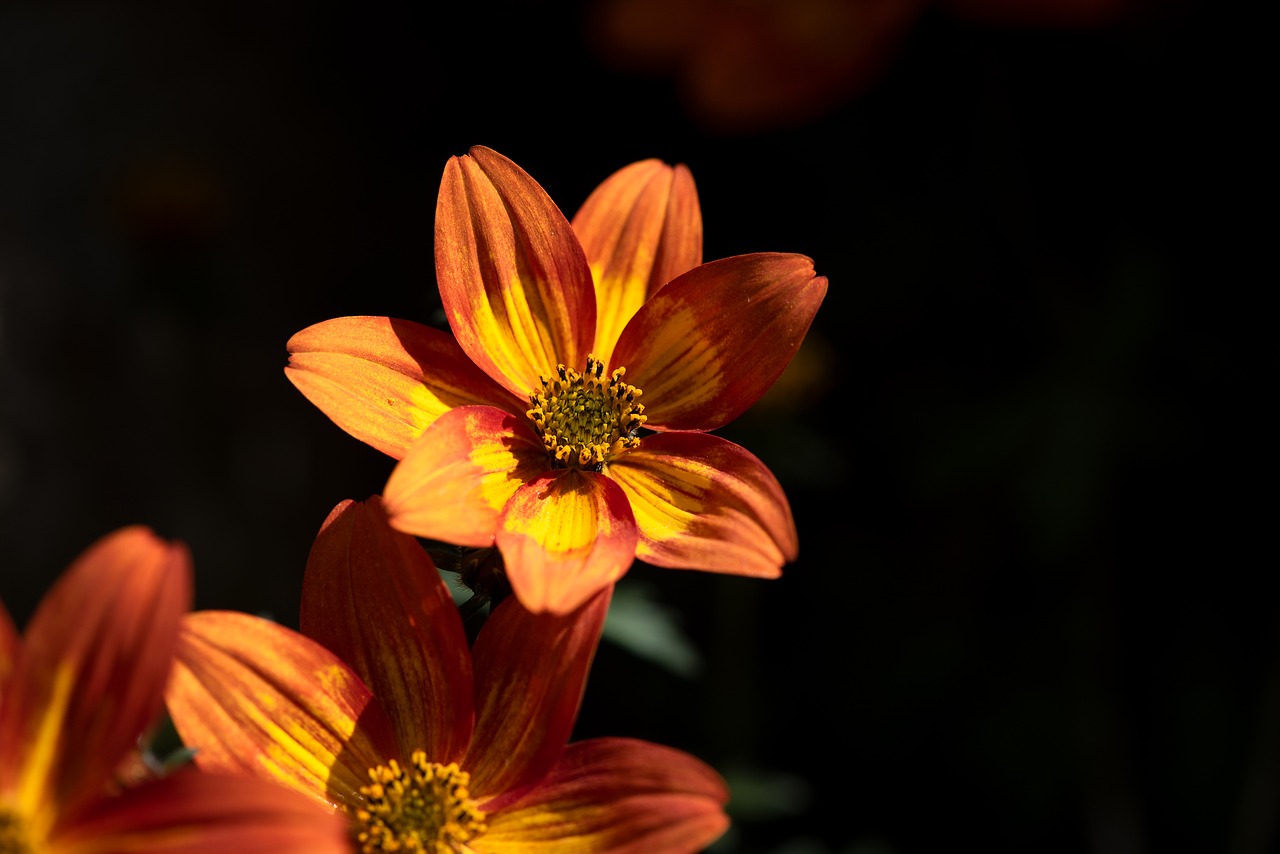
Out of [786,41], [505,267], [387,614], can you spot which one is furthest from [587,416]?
[786,41]

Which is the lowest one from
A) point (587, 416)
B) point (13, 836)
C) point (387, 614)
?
point (13, 836)

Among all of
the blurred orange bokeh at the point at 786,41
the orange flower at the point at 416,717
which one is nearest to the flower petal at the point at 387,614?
the orange flower at the point at 416,717

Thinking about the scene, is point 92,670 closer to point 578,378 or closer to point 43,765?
point 43,765

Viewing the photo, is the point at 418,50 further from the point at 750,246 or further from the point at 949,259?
the point at 949,259

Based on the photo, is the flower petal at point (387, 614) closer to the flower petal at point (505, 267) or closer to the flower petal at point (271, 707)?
the flower petal at point (271, 707)

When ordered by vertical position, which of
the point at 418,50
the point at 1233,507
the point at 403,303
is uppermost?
the point at 418,50

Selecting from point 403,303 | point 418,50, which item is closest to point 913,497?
point 403,303
